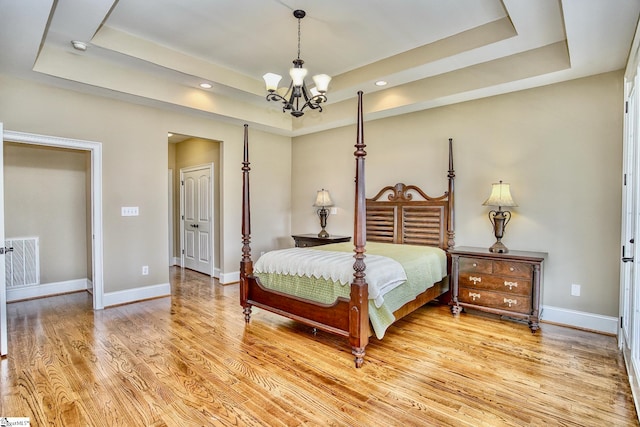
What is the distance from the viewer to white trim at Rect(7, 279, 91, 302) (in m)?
4.43

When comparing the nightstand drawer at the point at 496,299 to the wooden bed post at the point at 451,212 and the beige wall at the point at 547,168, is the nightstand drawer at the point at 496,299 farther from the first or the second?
the wooden bed post at the point at 451,212

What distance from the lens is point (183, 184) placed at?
263 inches

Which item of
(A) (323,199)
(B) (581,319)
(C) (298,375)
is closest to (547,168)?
(B) (581,319)

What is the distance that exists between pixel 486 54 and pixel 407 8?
1.03m

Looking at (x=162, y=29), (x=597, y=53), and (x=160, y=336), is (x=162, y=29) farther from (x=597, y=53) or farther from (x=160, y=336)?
(x=597, y=53)

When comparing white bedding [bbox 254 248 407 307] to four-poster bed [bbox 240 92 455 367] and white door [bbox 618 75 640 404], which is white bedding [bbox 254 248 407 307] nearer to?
four-poster bed [bbox 240 92 455 367]

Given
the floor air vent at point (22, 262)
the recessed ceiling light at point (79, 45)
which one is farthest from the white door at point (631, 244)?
the floor air vent at point (22, 262)

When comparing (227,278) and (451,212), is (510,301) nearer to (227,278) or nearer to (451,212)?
(451,212)

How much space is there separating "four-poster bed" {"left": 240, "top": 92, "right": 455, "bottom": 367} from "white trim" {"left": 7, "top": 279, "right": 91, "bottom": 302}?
2964 millimetres

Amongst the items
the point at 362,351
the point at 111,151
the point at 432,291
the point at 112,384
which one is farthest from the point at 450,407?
the point at 111,151

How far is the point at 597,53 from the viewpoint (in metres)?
2.90

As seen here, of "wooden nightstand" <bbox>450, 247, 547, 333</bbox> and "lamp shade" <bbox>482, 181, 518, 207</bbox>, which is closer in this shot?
"wooden nightstand" <bbox>450, 247, 547, 333</bbox>

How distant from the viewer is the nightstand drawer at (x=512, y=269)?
11.1ft

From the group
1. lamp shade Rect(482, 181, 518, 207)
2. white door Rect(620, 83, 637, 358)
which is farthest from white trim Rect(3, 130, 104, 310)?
white door Rect(620, 83, 637, 358)
